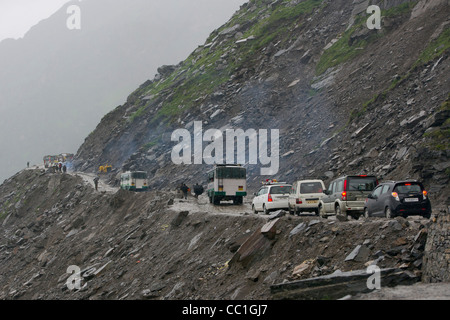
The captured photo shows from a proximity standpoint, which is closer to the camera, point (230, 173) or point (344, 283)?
point (344, 283)

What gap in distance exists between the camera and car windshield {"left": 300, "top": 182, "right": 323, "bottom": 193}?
24.9 m

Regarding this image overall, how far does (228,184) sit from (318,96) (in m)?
20.2

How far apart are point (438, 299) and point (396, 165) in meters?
22.7

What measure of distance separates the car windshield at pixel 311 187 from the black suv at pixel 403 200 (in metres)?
6.32

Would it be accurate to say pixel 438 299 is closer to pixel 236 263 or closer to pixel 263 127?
pixel 236 263

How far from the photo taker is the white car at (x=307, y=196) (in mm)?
24625

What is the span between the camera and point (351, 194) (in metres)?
21.1

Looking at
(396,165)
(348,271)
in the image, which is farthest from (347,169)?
(348,271)

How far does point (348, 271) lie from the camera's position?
499 inches

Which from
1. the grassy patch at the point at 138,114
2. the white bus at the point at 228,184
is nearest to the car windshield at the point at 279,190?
the white bus at the point at 228,184

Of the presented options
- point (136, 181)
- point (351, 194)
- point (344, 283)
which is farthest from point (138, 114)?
point (344, 283)

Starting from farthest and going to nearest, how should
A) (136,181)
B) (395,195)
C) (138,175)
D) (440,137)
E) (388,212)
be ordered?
(138,175) → (136,181) → (440,137) → (388,212) → (395,195)

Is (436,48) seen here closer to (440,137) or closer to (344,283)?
(440,137)

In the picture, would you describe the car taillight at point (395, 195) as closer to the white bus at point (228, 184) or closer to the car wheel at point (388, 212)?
the car wheel at point (388, 212)
